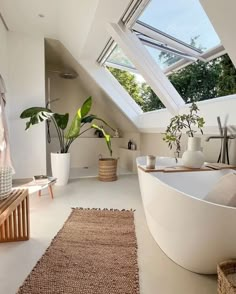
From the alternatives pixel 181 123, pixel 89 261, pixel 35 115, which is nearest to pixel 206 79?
pixel 181 123

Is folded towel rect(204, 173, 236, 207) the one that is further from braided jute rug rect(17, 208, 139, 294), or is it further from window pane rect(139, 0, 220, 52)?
window pane rect(139, 0, 220, 52)

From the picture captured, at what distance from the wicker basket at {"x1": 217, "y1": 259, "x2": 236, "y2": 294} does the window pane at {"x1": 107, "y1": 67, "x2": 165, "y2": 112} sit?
9.55 feet

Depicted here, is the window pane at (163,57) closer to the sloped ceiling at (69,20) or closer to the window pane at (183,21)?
the window pane at (183,21)

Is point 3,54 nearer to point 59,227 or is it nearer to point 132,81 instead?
point 132,81

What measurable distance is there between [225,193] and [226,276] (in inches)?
19.6

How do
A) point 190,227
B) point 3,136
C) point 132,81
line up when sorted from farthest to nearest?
1. point 132,81
2. point 3,136
3. point 190,227

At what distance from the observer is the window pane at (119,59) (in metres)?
3.66

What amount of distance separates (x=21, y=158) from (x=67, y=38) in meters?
2.37

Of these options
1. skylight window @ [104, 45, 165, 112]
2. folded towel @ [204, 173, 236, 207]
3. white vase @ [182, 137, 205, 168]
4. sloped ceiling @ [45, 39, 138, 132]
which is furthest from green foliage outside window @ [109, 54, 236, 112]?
sloped ceiling @ [45, 39, 138, 132]

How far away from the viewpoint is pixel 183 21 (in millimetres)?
2244

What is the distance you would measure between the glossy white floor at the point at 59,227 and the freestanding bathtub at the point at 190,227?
10 centimetres

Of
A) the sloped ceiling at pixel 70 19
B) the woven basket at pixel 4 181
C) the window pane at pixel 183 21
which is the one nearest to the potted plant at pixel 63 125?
the sloped ceiling at pixel 70 19

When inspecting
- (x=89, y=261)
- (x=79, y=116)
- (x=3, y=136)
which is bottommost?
(x=89, y=261)

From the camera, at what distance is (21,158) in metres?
4.13
